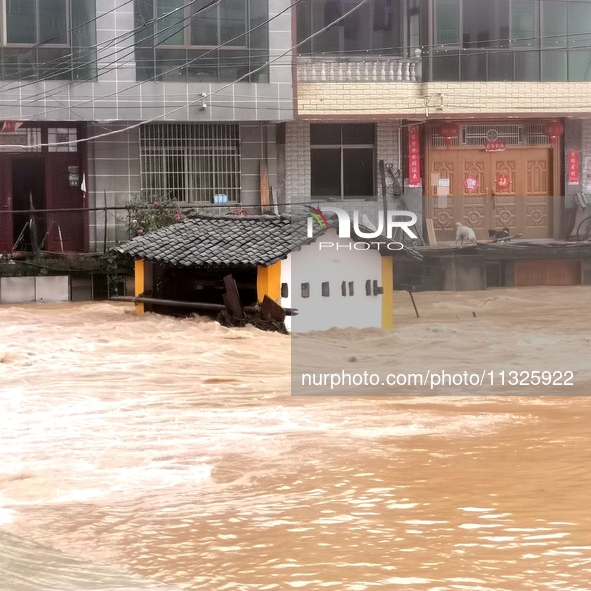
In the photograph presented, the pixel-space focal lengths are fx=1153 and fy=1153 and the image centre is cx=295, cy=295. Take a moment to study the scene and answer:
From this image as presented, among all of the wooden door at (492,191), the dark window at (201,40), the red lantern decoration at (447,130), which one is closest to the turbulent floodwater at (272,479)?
the dark window at (201,40)

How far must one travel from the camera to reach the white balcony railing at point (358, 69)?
84.9 ft

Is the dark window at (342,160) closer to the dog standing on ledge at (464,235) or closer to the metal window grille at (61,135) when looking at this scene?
the dog standing on ledge at (464,235)

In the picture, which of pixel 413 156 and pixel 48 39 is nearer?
pixel 48 39

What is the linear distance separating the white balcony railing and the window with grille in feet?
7.08

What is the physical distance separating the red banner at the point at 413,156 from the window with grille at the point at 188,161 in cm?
414

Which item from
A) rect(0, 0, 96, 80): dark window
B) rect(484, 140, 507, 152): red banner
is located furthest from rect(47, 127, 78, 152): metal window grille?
rect(484, 140, 507, 152): red banner

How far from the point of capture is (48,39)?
79.5ft

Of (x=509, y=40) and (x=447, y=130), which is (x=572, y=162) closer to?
(x=447, y=130)

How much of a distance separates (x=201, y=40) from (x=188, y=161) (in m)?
2.69

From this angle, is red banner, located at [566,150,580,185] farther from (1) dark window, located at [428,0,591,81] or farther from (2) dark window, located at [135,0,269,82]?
(2) dark window, located at [135,0,269,82]

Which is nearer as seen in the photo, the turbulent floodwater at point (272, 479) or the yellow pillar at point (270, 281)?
the turbulent floodwater at point (272, 479)

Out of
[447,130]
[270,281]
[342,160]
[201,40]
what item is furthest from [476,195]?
[270,281]

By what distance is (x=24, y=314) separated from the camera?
21766mm

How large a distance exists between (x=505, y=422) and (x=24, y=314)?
1202 cm
